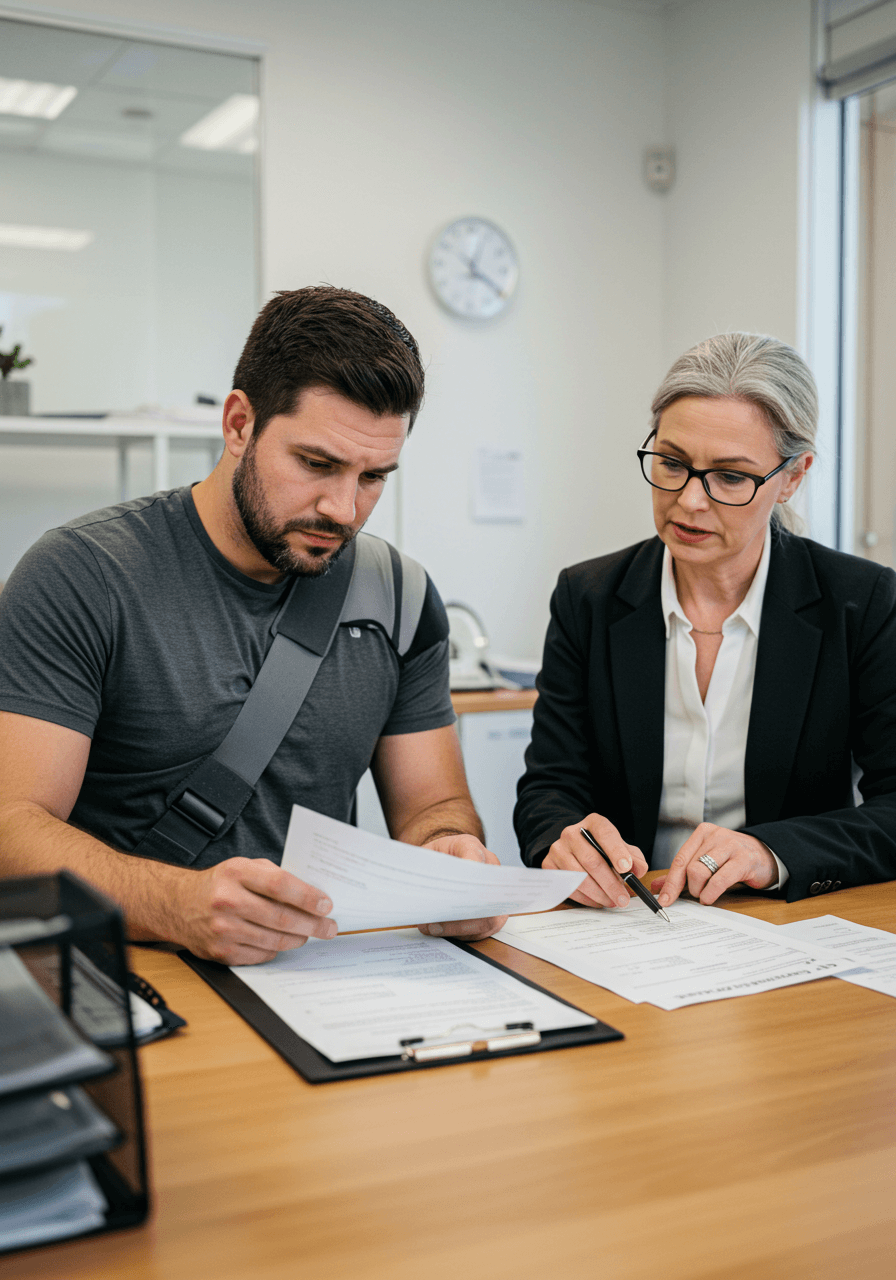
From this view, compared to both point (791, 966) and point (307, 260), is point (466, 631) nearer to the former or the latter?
point (307, 260)

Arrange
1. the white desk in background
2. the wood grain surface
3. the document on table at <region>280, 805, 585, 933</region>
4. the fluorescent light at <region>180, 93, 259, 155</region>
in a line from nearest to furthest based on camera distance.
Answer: the document on table at <region>280, 805, 585, 933</region>
the wood grain surface
the white desk in background
the fluorescent light at <region>180, 93, 259, 155</region>

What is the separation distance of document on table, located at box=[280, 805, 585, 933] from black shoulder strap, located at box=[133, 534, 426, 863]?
1.22 feet

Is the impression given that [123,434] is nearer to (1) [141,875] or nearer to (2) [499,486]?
(2) [499,486]

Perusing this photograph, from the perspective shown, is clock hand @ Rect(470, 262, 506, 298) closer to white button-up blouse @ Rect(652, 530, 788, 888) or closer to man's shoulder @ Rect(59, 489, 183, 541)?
white button-up blouse @ Rect(652, 530, 788, 888)

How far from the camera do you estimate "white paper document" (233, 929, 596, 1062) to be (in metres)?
0.88

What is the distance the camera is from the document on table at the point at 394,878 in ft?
3.18

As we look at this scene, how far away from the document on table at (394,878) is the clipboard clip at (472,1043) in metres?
0.14

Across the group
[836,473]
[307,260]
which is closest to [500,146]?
[307,260]

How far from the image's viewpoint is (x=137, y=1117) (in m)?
0.61

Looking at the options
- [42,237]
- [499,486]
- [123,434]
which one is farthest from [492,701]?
[42,237]

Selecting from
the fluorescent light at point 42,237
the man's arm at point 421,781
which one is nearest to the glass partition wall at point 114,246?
the fluorescent light at point 42,237

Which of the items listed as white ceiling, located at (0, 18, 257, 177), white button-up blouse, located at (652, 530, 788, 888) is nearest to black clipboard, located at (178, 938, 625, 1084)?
white button-up blouse, located at (652, 530, 788, 888)

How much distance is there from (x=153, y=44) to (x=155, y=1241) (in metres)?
3.60

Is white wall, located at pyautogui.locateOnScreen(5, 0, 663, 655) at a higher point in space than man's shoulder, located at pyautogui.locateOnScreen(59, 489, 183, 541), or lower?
higher
